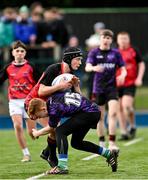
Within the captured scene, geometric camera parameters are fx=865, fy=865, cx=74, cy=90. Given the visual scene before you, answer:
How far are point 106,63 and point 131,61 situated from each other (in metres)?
3.06

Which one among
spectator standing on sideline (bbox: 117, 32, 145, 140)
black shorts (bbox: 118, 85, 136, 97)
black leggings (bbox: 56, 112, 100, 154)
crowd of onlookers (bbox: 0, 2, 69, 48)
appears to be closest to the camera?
black leggings (bbox: 56, 112, 100, 154)

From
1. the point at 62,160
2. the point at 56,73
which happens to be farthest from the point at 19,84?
the point at 62,160

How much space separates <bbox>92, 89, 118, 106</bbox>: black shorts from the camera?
645 inches

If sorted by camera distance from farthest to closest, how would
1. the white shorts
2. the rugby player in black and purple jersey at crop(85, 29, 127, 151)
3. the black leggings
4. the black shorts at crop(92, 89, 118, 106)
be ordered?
the black shorts at crop(92, 89, 118, 106) → the rugby player in black and purple jersey at crop(85, 29, 127, 151) → the white shorts → the black leggings

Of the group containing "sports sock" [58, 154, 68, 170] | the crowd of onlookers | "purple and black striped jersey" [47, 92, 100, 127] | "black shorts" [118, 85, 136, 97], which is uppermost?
the crowd of onlookers

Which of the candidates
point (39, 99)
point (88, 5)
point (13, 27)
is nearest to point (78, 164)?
point (39, 99)

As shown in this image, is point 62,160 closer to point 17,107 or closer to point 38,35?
point 17,107

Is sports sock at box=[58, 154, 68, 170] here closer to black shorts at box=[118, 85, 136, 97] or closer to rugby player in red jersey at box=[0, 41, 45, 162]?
rugby player in red jersey at box=[0, 41, 45, 162]

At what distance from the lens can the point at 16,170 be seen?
13414mm

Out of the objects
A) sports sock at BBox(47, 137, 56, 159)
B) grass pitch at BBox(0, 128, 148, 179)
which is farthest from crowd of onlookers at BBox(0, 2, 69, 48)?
sports sock at BBox(47, 137, 56, 159)

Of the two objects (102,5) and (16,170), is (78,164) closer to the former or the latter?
(16,170)

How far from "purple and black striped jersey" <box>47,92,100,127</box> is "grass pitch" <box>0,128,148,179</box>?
34.3 inches

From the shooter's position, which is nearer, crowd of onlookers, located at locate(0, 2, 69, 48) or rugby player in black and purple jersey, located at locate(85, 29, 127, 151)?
rugby player in black and purple jersey, located at locate(85, 29, 127, 151)

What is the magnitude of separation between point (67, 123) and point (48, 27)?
37.4 feet
